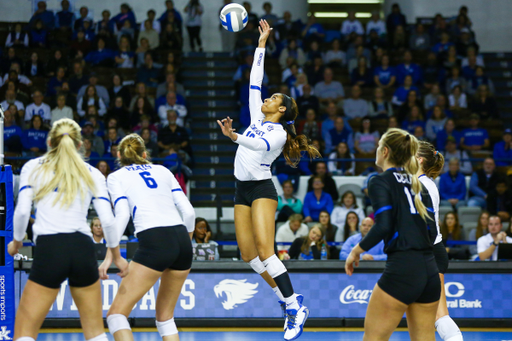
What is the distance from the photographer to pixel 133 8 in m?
17.4

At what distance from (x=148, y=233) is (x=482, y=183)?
8.45 m

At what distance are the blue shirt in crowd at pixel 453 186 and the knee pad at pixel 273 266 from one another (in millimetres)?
6203

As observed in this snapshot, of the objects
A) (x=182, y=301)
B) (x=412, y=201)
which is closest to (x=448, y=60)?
(x=182, y=301)

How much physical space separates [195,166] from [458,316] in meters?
6.90

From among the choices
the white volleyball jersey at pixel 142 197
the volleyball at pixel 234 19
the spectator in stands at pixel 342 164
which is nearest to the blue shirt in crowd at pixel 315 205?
the spectator in stands at pixel 342 164

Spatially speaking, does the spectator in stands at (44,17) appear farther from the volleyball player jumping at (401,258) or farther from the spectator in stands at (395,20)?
the volleyball player jumping at (401,258)

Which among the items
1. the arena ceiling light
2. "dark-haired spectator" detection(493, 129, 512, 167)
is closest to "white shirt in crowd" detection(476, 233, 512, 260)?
"dark-haired spectator" detection(493, 129, 512, 167)

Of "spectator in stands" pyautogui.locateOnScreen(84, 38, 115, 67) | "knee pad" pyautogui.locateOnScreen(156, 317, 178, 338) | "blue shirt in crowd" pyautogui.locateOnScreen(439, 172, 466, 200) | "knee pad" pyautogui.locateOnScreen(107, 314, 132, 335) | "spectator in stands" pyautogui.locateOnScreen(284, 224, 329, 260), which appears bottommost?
"spectator in stands" pyautogui.locateOnScreen(284, 224, 329, 260)

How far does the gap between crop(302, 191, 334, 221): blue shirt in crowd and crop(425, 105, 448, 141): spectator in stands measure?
3361mm

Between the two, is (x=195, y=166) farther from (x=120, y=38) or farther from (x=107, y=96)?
(x=120, y=38)

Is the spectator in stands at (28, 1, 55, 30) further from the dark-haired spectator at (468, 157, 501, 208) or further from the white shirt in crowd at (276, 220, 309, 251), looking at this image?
the dark-haired spectator at (468, 157, 501, 208)

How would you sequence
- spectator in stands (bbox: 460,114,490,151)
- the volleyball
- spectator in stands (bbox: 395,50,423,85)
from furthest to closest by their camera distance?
spectator in stands (bbox: 395,50,423,85), spectator in stands (bbox: 460,114,490,151), the volleyball

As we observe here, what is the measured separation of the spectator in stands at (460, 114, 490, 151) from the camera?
13.0 m

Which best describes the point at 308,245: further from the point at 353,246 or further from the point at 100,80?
the point at 100,80
